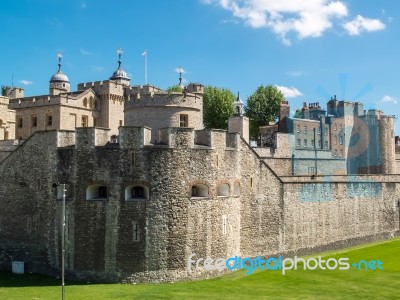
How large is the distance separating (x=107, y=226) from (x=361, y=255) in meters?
16.3

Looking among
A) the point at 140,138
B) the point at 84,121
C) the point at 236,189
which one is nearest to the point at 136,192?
the point at 140,138

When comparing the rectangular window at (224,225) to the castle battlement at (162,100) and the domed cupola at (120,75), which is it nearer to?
the castle battlement at (162,100)

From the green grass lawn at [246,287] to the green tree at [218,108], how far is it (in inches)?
1520

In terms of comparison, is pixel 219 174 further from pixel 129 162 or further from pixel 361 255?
pixel 361 255

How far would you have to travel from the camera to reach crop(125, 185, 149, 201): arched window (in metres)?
23.9

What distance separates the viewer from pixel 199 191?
25.3m

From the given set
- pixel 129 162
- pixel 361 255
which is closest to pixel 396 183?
pixel 361 255

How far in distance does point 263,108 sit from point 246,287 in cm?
4738

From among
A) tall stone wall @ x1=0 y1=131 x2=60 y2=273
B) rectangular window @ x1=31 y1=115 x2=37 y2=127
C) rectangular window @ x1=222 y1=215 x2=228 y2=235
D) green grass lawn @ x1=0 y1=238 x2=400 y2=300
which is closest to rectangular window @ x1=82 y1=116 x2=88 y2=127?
rectangular window @ x1=31 y1=115 x2=37 y2=127

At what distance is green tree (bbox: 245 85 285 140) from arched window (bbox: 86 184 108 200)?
45254 mm

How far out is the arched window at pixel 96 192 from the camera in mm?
24188

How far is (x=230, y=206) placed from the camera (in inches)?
1040

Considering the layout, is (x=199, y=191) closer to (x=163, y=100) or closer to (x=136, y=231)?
(x=136, y=231)

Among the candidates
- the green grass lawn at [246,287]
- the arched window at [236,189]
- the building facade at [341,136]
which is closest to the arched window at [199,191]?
the arched window at [236,189]
